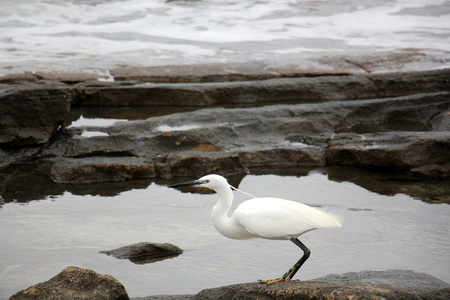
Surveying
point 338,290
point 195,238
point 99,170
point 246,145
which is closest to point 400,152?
point 246,145

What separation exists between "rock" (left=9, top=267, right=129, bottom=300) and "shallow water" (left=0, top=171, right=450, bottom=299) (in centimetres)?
67

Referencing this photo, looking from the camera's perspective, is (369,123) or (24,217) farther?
(369,123)

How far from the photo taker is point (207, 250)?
14.6 feet

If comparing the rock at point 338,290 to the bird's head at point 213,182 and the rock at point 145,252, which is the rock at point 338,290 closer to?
the bird's head at point 213,182

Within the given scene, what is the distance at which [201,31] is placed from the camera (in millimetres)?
14430

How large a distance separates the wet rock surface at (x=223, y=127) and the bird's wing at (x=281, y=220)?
104 inches

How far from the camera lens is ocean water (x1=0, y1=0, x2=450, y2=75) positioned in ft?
37.9

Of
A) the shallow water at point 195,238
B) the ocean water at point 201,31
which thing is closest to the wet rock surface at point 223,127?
the shallow water at point 195,238

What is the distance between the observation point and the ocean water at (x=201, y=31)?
1154 cm

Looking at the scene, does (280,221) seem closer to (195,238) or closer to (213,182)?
(213,182)

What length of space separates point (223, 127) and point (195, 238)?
8.58 feet

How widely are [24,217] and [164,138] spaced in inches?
82.6

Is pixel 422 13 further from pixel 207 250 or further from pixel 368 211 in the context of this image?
pixel 207 250

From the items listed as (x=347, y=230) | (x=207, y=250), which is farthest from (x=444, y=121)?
(x=207, y=250)
